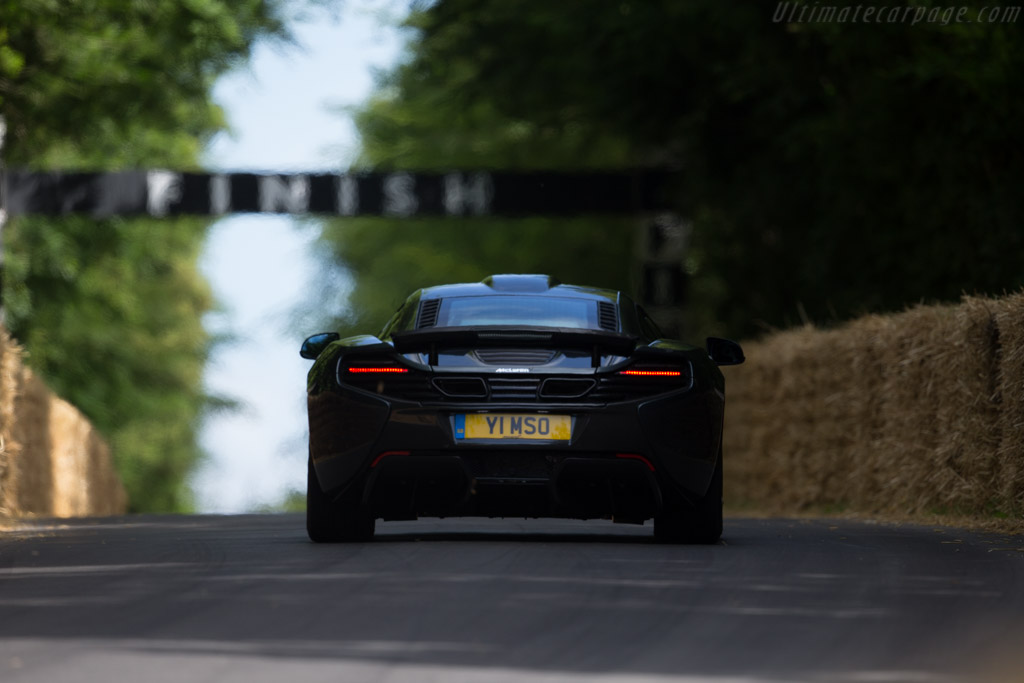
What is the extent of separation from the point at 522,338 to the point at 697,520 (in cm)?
149

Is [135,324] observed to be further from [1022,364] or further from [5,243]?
[1022,364]

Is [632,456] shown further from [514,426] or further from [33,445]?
[33,445]

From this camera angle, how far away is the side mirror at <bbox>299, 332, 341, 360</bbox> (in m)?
11.1

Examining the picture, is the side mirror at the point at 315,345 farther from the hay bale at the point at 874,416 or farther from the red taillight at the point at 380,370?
the hay bale at the point at 874,416

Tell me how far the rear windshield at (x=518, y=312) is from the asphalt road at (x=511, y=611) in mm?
1238

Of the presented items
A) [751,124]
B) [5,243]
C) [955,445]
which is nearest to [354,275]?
[5,243]

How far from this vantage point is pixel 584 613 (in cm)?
707

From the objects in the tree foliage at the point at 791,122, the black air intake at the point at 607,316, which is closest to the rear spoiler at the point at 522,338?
the black air intake at the point at 607,316

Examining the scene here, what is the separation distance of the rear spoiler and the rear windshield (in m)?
0.20

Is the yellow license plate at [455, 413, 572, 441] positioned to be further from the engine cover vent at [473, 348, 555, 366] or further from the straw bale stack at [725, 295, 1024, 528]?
the straw bale stack at [725, 295, 1024, 528]

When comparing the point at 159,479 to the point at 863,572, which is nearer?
the point at 863,572

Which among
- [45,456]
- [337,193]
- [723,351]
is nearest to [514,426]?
[723,351]

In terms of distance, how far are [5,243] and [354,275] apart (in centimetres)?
2518

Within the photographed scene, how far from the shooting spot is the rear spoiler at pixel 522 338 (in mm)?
9898
